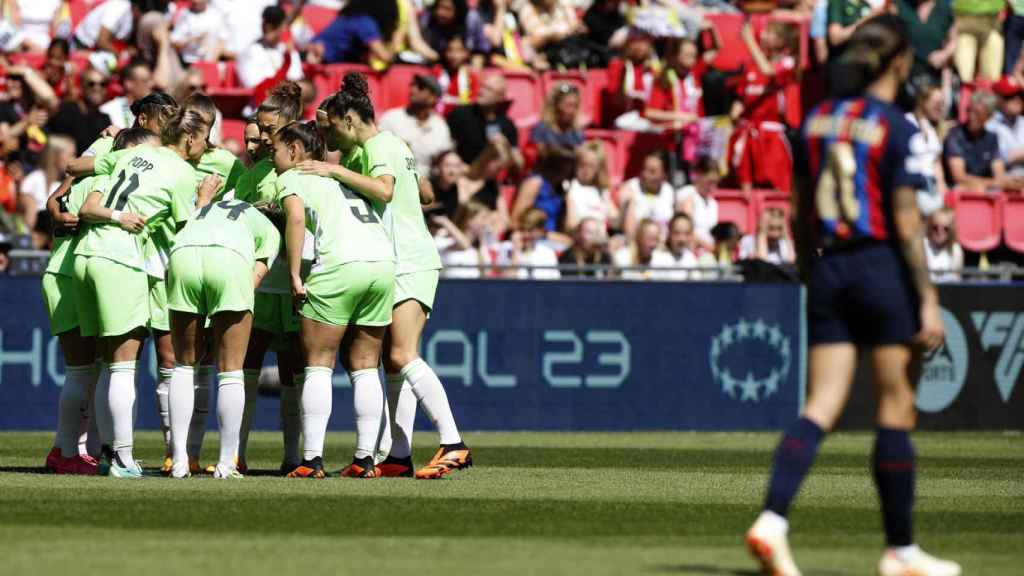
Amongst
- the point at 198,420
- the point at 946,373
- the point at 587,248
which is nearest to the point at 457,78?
the point at 587,248

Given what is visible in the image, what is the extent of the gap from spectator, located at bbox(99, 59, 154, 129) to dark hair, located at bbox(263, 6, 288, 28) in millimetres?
1315

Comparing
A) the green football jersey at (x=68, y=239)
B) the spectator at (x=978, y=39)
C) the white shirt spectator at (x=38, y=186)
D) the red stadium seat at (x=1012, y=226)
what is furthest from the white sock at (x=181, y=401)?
the spectator at (x=978, y=39)

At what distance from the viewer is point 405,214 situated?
→ 11.0 m

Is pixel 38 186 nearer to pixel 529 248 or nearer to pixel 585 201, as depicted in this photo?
pixel 529 248

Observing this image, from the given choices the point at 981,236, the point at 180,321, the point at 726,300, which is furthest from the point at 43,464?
the point at 981,236

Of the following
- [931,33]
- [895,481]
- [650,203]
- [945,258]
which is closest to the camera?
[895,481]

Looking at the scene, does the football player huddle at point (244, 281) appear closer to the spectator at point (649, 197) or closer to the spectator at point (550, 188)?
the spectator at point (550, 188)

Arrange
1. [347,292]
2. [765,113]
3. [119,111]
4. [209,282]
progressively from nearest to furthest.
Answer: [209,282]
[347,292]
[119,111]
[765,113]

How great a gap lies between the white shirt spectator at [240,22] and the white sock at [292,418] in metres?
9.78

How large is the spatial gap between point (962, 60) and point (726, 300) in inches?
259

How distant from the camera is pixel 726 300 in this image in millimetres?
18141

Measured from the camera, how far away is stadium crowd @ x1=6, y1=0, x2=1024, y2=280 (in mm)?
18516

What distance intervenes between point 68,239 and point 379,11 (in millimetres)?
9839

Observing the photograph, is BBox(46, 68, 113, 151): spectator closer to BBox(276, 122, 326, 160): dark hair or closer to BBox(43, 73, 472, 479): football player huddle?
BBox(43, 73, 472, 479): football player huddle
